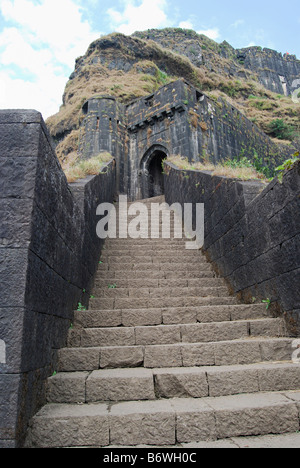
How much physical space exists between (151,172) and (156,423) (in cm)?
1557

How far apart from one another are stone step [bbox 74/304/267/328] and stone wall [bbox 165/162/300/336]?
1.15 feet

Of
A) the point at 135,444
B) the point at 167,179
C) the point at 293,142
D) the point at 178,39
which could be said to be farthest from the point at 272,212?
the point at 178,39

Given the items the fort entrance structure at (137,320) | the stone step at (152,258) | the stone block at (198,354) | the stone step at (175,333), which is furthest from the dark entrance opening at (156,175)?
the stone block at (198,354)

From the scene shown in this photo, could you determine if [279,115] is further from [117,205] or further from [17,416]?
[17,416]

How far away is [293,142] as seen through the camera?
24.7m

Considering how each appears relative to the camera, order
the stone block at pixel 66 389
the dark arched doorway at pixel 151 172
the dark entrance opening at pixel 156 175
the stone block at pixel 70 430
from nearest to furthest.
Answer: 1. the stone block at pixel 70 430
2. the stone block at pixel 66 389
3. the dark arched doorway at pixel 151 172
4. the dark entrance opening at pixel 156 175

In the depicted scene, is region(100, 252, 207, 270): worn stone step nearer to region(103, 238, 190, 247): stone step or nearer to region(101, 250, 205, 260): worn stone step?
region(101, 250, 205, 260): worn stone step

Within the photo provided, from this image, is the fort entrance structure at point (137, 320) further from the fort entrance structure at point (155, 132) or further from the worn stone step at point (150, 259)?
the fort entrance structure at point (155, 132)

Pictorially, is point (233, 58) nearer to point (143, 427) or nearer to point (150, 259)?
point (150, 259)

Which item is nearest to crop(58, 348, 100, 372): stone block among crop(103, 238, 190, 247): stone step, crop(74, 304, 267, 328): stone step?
crop(74, 304, 267, 328): stone step

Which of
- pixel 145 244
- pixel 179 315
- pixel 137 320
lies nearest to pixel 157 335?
pixel 137 320

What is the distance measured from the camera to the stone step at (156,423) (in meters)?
2.11

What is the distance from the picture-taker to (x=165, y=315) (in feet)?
12.8
